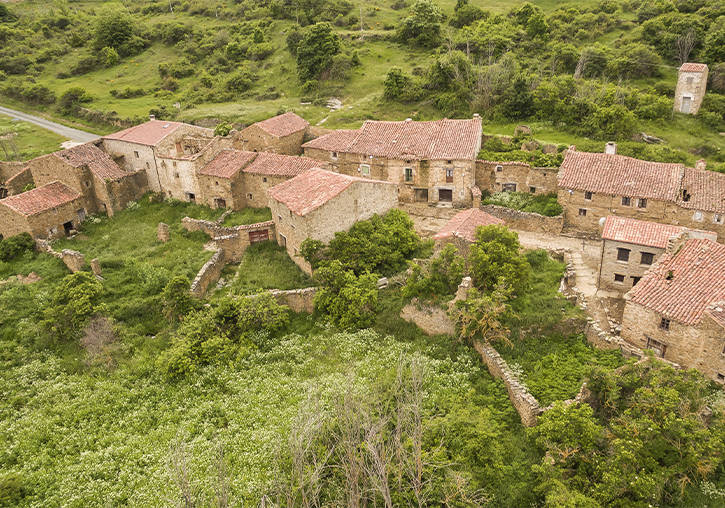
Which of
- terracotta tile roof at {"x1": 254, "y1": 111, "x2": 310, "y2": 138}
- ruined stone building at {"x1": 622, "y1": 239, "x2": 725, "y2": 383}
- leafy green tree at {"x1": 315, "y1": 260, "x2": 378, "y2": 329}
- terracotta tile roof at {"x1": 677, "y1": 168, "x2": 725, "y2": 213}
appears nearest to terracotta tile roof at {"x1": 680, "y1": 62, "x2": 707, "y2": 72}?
terracotta tile roof at {"x1": 677, "y1": 168, "x2": 725, "y2": 213}

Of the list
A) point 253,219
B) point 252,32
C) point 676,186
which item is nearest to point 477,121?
point 676,186

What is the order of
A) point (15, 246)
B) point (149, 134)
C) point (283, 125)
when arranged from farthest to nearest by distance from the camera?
1. point (283, 125)
2. point (149, 134)
3. point (15, 246)

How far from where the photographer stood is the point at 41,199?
129 ft

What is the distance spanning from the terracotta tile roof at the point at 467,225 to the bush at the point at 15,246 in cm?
2829

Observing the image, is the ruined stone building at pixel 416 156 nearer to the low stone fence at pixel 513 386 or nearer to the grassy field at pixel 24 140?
the low stone fence at pixel 513 386

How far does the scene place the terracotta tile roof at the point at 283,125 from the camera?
48000mm

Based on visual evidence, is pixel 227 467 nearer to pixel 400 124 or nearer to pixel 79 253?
pixel 79 253

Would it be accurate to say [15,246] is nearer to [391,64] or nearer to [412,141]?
[412,141]

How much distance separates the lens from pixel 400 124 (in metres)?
44.9

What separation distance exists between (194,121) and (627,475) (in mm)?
56443

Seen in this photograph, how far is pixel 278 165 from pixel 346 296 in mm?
16605

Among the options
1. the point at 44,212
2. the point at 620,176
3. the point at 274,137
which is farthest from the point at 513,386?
the point at 44,212

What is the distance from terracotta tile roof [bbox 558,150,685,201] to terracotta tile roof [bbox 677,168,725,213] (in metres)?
0.69

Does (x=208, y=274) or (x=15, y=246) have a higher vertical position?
(x=15, y=246)
